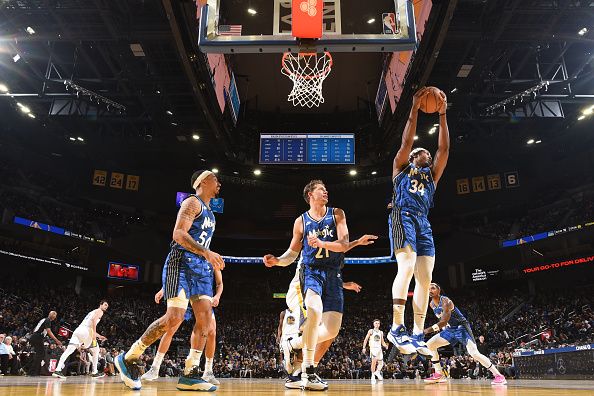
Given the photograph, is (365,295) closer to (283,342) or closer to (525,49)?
(525,49)

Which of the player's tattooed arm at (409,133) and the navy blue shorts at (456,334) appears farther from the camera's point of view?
the navy blue shorts at (456,334)

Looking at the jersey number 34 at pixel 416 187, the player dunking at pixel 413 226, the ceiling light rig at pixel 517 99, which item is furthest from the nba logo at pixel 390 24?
the ceiling light rig at pixel 517 99

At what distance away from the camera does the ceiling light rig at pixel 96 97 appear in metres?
16.9

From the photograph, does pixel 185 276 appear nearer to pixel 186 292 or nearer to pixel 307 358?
pixel 186 292

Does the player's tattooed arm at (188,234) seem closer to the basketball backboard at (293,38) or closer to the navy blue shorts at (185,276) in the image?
the navy blue shorts at (185,276)

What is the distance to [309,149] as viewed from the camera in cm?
1870

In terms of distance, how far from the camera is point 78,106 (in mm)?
Answer: 18609

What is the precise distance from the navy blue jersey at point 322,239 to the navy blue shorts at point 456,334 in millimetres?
4302

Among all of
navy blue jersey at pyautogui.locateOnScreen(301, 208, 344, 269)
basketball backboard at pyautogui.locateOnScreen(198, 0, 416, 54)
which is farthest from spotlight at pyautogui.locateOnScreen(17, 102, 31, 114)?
navy blue jersey at pyautogui.locateOnScreen(301, 208, 344, 269)

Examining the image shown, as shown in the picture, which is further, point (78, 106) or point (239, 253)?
point (239, 253)

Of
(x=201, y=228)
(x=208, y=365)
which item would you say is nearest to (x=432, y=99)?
(x=201, y=228)

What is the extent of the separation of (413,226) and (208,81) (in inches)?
454

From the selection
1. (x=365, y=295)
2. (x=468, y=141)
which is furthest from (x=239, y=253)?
(x=468, y=141)

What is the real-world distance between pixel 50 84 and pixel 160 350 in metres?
15.3
